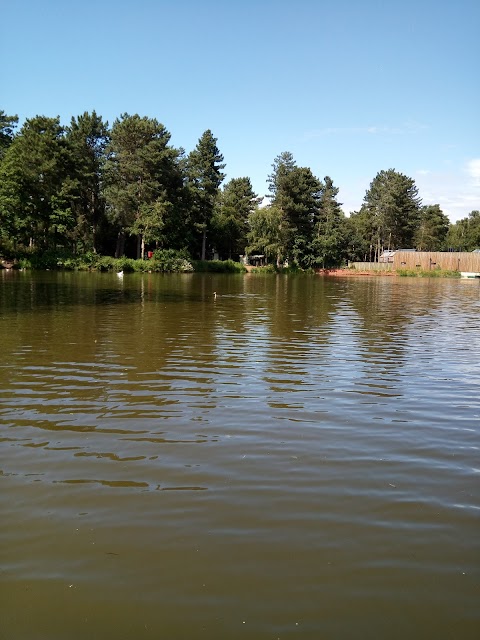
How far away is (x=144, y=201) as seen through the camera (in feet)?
222

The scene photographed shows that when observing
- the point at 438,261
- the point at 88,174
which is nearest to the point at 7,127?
the point at 88,174

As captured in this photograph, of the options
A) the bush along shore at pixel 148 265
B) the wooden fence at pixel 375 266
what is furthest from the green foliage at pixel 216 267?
the wooden fence at pixel 375 266

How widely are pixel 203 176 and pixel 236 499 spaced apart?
76580 mm

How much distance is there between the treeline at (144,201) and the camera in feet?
198

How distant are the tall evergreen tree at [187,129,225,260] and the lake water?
68.2 m

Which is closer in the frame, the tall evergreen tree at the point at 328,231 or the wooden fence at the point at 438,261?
the wooden fence at the point at 438,261

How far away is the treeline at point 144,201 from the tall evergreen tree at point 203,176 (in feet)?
0.53

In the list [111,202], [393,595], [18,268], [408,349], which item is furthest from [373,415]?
[111,202]

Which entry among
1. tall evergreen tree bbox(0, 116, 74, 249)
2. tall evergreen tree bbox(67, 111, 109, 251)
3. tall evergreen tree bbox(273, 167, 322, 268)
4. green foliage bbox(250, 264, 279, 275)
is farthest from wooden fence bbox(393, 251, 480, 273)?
tall evergreen tree bbox(0, 116, 74, 249)

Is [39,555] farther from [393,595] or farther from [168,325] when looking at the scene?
[168,325]

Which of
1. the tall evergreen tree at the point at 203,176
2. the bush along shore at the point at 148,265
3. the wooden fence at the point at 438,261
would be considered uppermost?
the tall evergreen tree at the point at 203,176

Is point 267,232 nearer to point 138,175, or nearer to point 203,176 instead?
point 203,176

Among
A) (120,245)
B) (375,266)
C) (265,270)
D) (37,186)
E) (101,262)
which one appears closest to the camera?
(37,186)

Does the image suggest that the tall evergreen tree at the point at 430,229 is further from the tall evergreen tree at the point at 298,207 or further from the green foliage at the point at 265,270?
the green foliage at the point at 265,270
